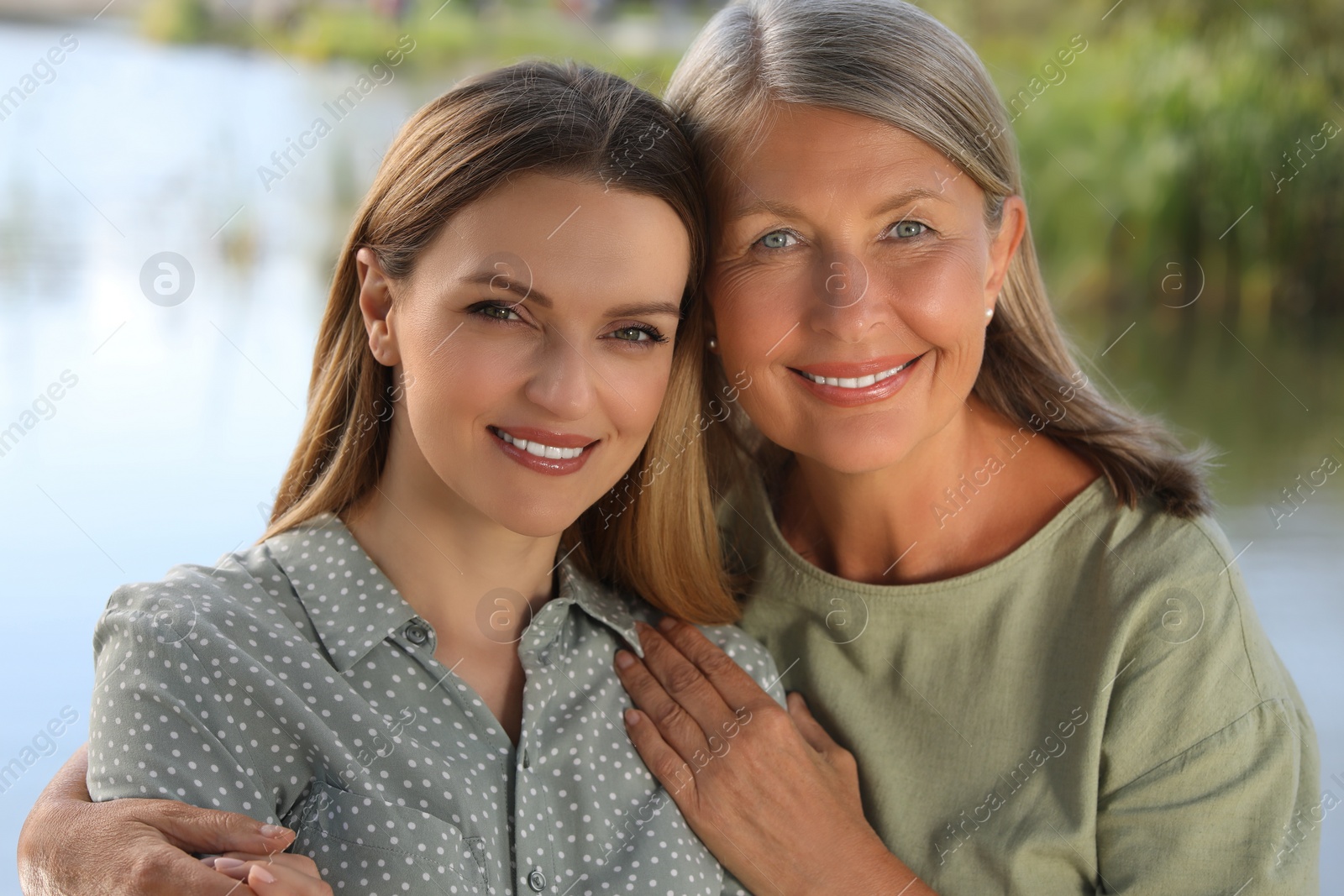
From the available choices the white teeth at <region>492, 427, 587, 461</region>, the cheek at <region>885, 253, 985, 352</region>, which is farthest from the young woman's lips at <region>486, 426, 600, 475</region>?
the cheek at <region>885, 253, 985, 352</region>

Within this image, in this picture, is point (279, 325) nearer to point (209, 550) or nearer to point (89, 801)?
point (209, 550)

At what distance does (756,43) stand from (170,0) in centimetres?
405

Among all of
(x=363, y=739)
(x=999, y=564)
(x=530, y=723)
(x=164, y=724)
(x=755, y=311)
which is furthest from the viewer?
(x=999, y=564)

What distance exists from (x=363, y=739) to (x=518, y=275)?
0.52 metres

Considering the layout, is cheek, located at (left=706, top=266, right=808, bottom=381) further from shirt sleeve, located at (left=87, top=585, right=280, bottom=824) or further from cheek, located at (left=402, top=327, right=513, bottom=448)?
shirt sleeve, located at (left=87, top=585, right=280, bottom=824)

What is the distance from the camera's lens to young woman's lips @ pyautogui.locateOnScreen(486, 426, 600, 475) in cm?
142

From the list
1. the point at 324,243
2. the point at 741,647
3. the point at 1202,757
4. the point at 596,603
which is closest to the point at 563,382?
the point at 596,603

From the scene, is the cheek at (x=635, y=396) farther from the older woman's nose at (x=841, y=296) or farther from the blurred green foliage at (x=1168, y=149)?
the blurred green foliage at (x=1168, y=149)

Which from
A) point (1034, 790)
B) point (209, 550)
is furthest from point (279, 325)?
point (1034, 790)

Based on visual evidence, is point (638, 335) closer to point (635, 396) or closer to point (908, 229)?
point (635, 396)

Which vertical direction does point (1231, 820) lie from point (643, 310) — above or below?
below

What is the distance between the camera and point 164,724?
127cm

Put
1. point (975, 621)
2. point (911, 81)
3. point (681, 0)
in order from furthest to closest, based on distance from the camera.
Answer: point (681, 0) → point (975, 621) → point (911, 81)

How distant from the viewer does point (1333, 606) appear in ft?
12.8
